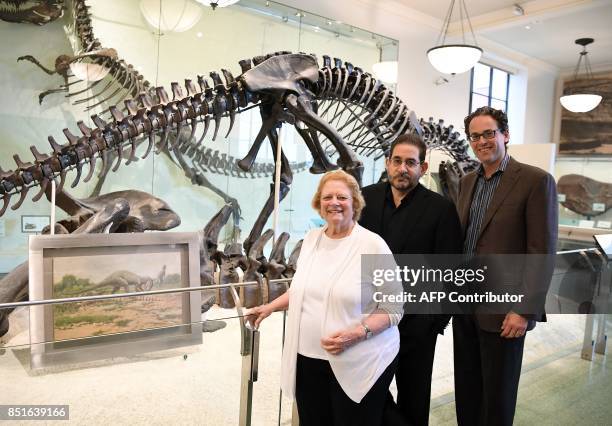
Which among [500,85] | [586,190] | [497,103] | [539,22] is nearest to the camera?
[539,22]

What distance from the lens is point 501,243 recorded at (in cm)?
172

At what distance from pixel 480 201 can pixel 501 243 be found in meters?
0.19

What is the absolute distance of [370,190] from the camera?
176 cm

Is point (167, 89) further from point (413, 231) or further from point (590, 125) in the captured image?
point (590, 125)

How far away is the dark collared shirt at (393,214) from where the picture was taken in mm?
1646

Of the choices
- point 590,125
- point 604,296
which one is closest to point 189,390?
point 604,296

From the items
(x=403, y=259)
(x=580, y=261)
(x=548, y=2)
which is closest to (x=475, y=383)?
(x=403, y=259)

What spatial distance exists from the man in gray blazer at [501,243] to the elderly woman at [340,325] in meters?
0.49

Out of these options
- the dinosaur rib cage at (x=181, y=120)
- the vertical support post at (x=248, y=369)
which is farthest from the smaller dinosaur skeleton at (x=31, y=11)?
the vertical support post at (x=248, y=369)

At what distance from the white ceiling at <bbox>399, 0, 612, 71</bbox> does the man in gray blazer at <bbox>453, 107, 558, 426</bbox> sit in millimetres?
6166

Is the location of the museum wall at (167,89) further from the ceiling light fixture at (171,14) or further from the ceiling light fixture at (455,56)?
the ceiling light fixture at (455,56)

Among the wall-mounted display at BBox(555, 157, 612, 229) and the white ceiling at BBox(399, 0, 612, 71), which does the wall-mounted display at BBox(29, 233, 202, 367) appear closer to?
the white ceiling at BBox(399, 0, 612, 71)

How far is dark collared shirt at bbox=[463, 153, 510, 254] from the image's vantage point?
1.78 m

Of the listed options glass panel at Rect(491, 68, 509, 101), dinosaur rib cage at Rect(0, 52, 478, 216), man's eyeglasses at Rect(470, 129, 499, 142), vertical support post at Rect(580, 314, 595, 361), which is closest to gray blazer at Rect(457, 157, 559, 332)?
man's eyeglasses at Rect(470, 129, 499, 142)
